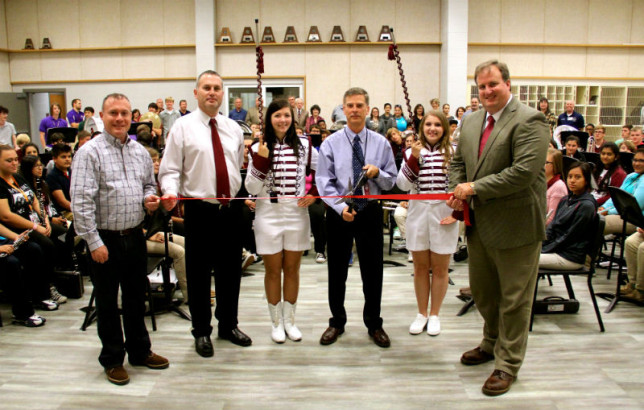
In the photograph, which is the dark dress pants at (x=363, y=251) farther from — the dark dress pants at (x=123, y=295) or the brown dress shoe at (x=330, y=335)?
the dark dress pants at (x=123, y=295)

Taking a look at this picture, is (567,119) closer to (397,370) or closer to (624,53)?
(624,53)

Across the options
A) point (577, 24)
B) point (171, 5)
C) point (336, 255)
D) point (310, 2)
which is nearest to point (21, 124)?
point (171, 5)

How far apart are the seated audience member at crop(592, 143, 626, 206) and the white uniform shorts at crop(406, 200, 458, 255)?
9.12 feet

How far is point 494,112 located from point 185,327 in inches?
101

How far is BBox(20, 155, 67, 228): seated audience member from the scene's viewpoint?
4.37 meters

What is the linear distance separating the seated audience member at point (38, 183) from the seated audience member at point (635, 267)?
16.3ft

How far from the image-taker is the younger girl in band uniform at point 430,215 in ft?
11.1

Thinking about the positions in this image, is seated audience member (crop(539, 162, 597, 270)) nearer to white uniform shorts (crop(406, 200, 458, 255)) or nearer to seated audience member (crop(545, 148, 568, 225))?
seated audience member (crop(545, 148, 568, 225))

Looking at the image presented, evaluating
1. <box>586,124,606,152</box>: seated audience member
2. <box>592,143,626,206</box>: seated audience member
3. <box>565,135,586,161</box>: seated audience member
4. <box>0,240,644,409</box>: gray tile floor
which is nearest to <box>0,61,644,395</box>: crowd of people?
<box>0,240,644,409</box>: gray tile floor

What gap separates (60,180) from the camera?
4.88m

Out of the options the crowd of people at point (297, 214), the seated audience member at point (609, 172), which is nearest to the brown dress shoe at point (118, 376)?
the crowd of people at point (297, 214)

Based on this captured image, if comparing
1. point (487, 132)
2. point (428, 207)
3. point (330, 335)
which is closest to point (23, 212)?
point (330, 335)

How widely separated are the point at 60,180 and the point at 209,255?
2582 mm

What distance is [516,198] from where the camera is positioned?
8.42 ft
